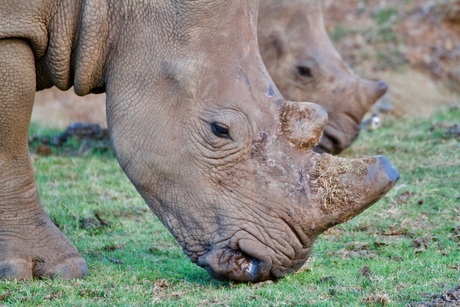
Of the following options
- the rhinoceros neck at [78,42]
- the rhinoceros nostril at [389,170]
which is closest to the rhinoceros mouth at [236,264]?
the rhinoceros nostril at [389,170]

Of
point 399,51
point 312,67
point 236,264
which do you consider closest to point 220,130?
point 236,264

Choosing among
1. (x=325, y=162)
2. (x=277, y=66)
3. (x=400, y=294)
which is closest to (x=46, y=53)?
(x=325, y=162)

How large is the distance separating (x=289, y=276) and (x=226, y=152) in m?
0.82

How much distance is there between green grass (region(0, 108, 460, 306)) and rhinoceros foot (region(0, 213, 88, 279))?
0.14 metres

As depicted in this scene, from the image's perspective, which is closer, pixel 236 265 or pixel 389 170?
pixel 389 170

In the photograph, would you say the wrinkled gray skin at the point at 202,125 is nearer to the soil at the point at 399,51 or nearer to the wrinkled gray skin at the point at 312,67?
the wrinkled gray skin at the point at 312,67

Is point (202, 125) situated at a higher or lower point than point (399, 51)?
higher

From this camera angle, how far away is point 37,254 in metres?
6.29

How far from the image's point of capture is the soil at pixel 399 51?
529 inches

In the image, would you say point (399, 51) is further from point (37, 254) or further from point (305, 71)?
point (37, 254)

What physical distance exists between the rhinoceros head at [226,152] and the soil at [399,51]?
22.9ft

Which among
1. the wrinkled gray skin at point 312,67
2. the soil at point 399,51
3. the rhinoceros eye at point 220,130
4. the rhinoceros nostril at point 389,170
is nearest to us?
the rhinoceros nostril at point 389,170

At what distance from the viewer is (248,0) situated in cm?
600

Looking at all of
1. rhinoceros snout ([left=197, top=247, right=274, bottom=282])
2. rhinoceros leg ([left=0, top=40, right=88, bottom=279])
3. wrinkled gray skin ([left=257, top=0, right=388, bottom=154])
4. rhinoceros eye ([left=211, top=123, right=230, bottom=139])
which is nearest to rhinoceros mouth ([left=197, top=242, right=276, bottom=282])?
rhinoceros snout ([left=197, top=247, right=274, bottom=282])
